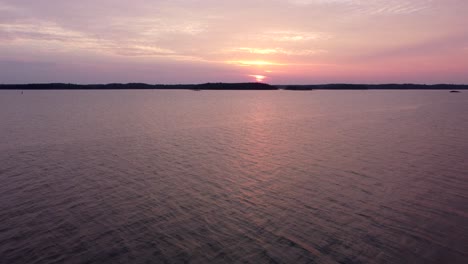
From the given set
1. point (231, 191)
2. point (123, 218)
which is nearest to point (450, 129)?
point (231, 191)

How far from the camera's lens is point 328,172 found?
2548 cm

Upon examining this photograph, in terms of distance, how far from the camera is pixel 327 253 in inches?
508

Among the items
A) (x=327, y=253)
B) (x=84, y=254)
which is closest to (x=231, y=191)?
(x=327, y=253)

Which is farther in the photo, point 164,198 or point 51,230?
point 164,198

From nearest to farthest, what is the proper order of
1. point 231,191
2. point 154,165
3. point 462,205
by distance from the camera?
1. point 462,205
2. point 231,191
3. point 154,165

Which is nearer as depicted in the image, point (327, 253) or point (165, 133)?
point (327, 253)

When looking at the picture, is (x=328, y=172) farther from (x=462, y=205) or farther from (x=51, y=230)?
(x=51, y=230)

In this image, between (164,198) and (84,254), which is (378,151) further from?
(84,254)

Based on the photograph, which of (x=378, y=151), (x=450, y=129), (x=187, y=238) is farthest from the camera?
(x=450, y=129)

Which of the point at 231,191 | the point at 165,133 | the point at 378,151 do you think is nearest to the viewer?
the point at 231,191

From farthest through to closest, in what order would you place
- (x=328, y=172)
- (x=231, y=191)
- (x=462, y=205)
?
(x=328, y=172), (x=231, y=191), (x=462, y=205)

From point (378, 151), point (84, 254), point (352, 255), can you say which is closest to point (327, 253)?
point (352, 255)

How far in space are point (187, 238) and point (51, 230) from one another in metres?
7.02

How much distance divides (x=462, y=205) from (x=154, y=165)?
77.9ft
